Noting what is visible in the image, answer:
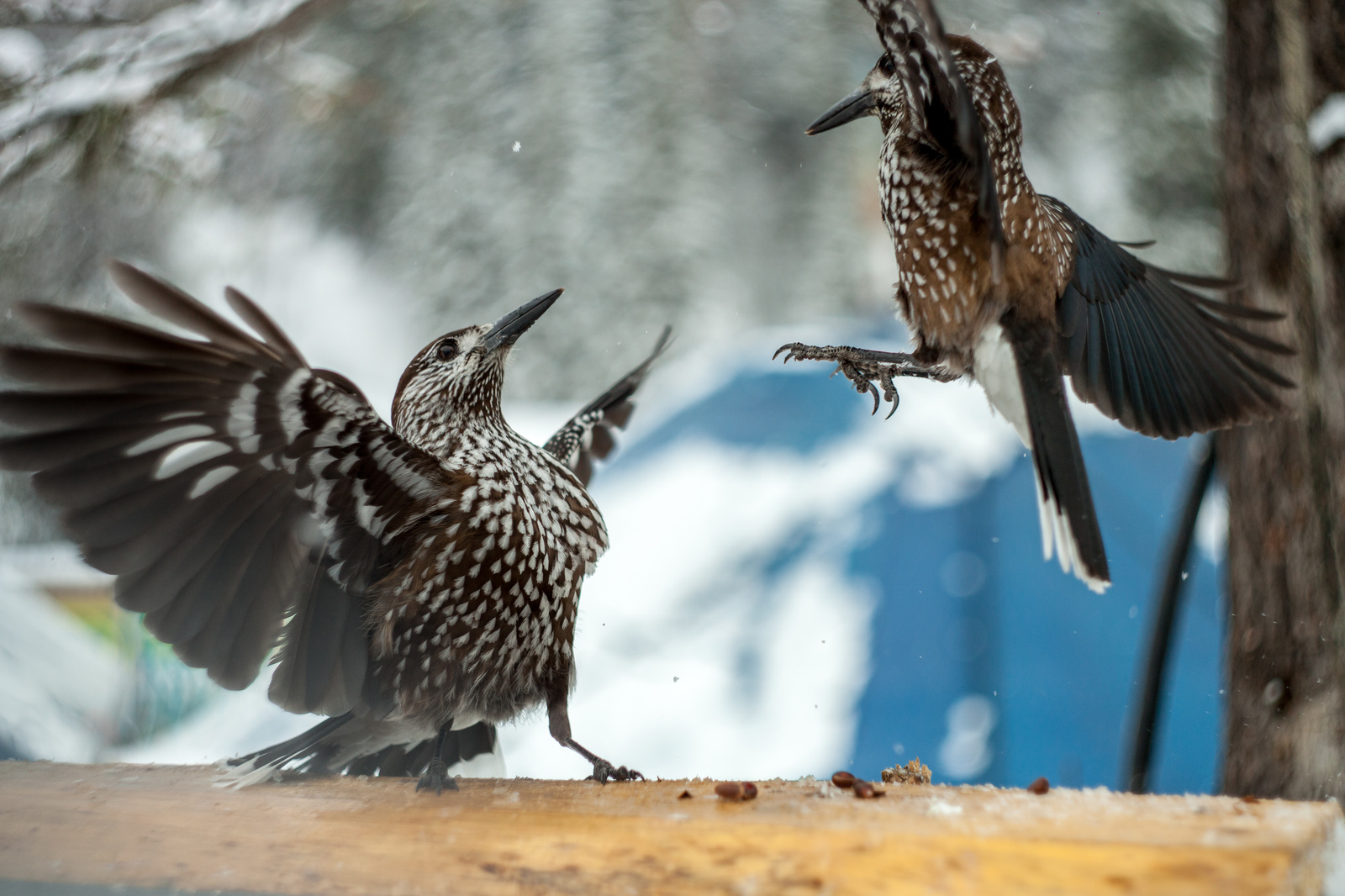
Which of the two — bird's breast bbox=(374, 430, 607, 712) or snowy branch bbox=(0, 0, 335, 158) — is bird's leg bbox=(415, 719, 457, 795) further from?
snowy branch bbox=(0, 0, 335, 158)

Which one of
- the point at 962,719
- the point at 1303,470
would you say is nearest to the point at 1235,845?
the point at 1303,470

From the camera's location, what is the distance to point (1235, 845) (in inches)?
30.3

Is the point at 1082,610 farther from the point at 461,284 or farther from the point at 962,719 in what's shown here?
the point at 461,284

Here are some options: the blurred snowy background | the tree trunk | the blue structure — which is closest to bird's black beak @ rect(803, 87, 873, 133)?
the blurred snowy background

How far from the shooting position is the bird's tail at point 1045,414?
A: 126 centimetres

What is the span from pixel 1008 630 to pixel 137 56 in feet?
8.23

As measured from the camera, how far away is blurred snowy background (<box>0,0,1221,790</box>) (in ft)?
6.70

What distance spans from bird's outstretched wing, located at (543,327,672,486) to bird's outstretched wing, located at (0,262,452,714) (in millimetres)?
474

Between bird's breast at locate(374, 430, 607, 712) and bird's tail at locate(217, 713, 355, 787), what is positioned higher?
bird's breast at locate(374, 430, 607, 712)

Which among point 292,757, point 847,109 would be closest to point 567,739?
point 292,757

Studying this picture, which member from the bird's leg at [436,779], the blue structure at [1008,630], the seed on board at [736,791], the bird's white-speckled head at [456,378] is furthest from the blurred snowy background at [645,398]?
the seed on board at [736,791]

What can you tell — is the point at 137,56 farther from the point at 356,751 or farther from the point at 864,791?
the point at 864,791

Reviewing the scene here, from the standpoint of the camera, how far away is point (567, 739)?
147 centimetres

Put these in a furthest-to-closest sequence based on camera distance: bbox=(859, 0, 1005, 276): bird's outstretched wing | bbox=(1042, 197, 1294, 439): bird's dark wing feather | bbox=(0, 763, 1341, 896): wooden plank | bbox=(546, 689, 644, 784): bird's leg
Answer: bbox=(546, 689, 644, 784): bird's leg
bbox=(1042, 197, 1294, 439): bird's dark wing feather
bbox=(859, 0, 1005, 276): bird's outstretched wing
bbox=(0, 763, 1341, 896): wooden plank
